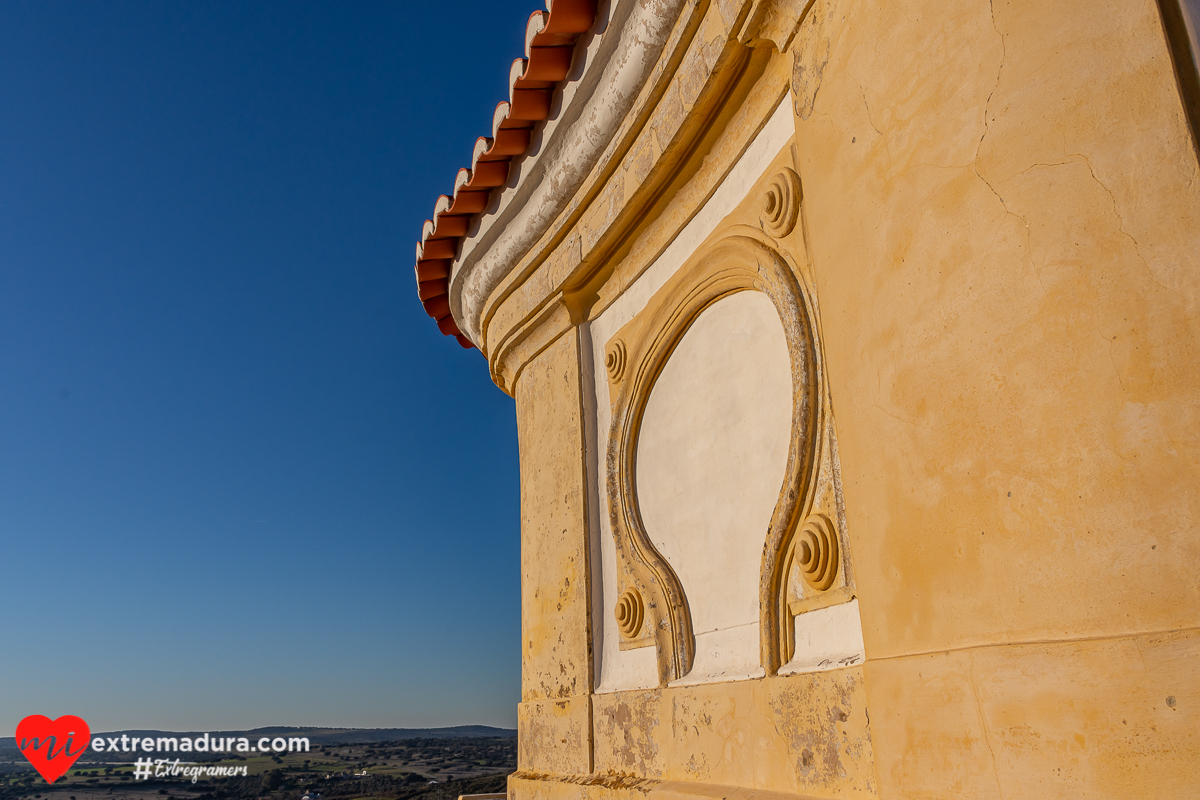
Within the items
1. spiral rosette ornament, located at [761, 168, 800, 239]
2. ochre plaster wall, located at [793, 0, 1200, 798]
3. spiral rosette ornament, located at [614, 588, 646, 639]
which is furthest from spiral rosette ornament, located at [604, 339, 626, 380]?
ochre plaster wall, located at [793, 0, 1200, 798]

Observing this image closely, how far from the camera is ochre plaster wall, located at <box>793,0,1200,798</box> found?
4.51 feet

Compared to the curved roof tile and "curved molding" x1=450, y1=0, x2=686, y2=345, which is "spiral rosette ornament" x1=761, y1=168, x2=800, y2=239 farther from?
the curved roof tile

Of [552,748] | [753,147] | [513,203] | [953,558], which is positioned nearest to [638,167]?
[753,147]

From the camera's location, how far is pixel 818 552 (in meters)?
2.42

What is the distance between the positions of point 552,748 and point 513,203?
2.67 metres

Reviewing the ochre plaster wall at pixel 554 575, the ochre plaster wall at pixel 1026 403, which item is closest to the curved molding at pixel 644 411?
the ochre plaster wall at pixel 554 575

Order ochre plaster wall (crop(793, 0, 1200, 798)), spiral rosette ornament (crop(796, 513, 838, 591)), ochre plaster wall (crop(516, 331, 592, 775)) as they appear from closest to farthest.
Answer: ochre plaster wall (crop(793, 0, 1200, 798)), spiral rosette ornament (crop(796, 513, 838, 591)), ochre plaster wall (crop(516, 331, 592, 775))

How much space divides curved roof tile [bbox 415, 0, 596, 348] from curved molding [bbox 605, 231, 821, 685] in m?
1.07

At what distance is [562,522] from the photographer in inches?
159

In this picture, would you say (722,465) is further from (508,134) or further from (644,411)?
(508,134)

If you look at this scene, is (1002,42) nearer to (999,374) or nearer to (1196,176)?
(1196,176)

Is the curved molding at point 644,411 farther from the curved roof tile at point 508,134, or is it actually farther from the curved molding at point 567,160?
the curved roof tile at point 508,134

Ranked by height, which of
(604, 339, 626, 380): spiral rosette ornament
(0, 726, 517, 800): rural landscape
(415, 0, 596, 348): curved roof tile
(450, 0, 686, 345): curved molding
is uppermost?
(415, 0, 596, 348): curved roof tile

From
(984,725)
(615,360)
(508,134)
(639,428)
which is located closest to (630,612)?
(639,428)
